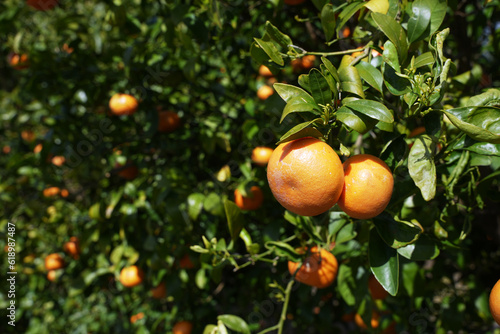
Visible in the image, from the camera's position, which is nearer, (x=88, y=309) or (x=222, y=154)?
(x=222, y=154)

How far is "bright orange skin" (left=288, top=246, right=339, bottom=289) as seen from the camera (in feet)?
3.08

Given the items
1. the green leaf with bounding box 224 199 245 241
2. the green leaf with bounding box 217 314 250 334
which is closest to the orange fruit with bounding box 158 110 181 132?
the green leaf with bounding box 224 199 245 241

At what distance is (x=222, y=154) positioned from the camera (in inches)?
65.9

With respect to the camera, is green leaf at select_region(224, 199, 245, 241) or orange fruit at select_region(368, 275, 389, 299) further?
orange fruit at select_region(368, 275, 389, 299)

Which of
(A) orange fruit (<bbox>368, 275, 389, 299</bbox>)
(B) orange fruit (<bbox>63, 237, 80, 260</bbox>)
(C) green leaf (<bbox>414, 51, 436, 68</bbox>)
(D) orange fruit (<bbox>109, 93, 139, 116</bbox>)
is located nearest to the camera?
(C) green leaf (<bbox>414, 51, 436, 68</bbox>)

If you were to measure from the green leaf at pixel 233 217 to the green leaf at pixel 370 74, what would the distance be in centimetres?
40

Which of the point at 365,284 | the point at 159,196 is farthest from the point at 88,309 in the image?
the point at 365,284

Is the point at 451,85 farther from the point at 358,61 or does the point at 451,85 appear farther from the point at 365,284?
the point at 365,284

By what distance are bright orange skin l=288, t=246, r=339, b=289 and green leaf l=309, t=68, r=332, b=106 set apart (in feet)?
1.50

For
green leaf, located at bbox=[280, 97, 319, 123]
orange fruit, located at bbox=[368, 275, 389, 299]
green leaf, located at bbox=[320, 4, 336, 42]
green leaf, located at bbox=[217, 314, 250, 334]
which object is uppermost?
green leaf, located at bbox=[320, 4, 336, 42]

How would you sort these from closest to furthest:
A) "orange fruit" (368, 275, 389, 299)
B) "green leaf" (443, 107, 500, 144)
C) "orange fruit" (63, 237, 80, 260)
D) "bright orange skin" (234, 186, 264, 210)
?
"green leaf" (443, 107, 500, 144) → "orange fruit" (368, 275, 389, 299) → "bright orange skin" (234, 186, 264, 210) → "orange fruit" (63, 237, 80, 260)

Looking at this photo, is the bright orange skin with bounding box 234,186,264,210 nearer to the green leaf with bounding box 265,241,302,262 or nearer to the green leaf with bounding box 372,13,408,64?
the green leaf with bounding box 265,241,302,262

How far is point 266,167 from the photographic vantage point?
124cm

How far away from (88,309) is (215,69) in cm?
186
